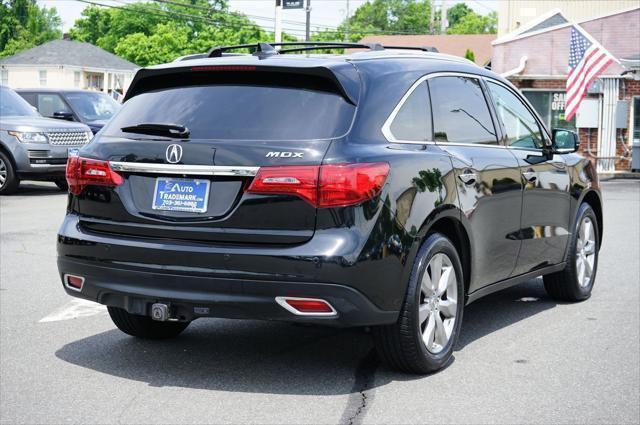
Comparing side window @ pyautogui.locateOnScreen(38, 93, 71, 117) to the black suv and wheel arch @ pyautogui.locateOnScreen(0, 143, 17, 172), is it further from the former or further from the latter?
the black suv

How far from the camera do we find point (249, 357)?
249 inches

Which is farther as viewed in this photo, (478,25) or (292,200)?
(478,25)

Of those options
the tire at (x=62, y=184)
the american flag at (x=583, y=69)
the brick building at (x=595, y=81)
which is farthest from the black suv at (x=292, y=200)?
the brick building at (x=595, y=81)

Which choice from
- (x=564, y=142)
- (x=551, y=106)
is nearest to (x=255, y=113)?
(x=564, y=142)

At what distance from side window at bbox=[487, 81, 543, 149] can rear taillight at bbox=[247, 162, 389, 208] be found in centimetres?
212

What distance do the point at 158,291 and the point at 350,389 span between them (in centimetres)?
114

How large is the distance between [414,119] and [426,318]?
3.69 feet

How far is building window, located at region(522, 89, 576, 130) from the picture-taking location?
3459 cm

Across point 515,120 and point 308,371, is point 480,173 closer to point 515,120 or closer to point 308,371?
point 515,120

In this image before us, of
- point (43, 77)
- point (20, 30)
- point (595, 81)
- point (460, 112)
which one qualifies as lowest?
point (460, 112)

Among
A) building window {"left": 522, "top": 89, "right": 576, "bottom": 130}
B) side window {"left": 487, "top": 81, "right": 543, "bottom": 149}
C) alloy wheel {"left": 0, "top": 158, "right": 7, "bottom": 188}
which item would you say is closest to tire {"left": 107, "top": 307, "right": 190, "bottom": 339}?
side window {"left": 487, "top": 81, "right": 543, "bottom": 149}

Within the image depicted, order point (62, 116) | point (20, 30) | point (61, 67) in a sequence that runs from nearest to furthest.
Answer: point (62, 116) → point (61, 67) → point (20, 30)

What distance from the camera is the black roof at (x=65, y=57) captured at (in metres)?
83.9

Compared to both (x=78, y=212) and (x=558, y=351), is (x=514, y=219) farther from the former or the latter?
(x=78, y=212)
